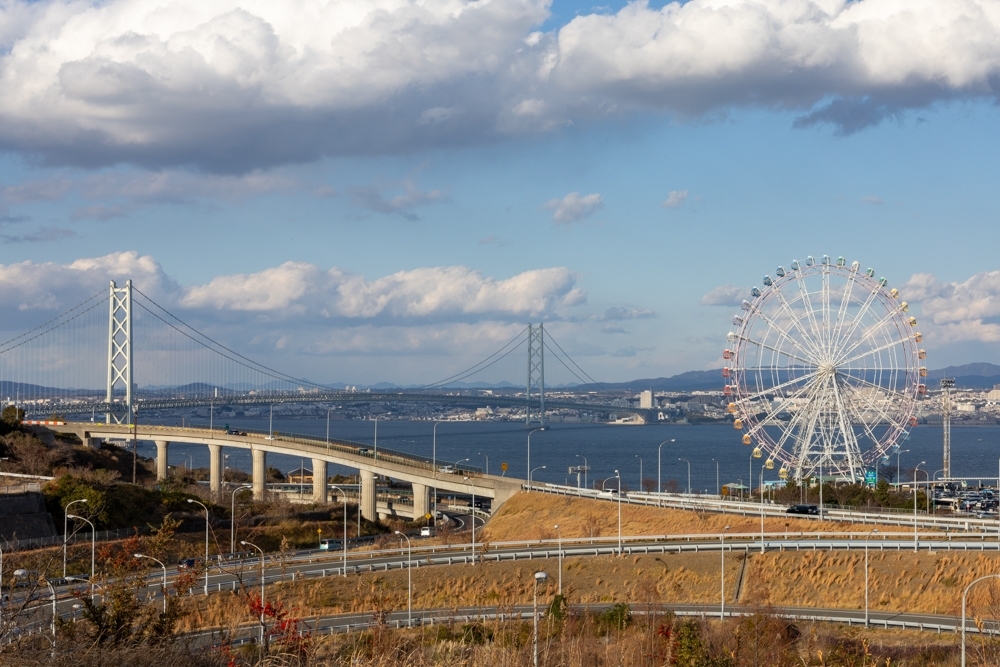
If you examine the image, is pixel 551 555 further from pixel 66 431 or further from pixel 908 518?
pixel 66 431

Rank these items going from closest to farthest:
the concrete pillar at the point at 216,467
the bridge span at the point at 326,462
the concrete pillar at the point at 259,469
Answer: the bridge span at the point at 326,462, the concrete pillar at the point at 259,469, the concrete pillar at the point at 216,467

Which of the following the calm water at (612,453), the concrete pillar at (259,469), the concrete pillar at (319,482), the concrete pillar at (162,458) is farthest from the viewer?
the calm water at (612,453)

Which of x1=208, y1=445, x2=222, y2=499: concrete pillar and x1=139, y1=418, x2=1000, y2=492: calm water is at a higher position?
x1=208, y1=445, x2=222, y2=499: concrete pillar

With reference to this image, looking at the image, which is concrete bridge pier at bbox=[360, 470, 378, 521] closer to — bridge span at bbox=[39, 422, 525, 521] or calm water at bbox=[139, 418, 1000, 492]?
bridge span at bbox=[39, 422, 525, 521]

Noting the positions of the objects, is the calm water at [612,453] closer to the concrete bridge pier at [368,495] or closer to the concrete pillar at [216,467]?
the concrete bridge pier at [368,495]

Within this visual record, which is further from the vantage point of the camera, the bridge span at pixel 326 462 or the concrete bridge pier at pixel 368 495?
the concrete bridge pier at pixel 368 495

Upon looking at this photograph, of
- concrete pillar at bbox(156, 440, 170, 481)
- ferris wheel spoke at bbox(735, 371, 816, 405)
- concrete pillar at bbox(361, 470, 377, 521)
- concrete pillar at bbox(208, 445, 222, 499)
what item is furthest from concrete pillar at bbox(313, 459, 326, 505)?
ferris wheel spoke at bbox(735, 371, 816, 405)

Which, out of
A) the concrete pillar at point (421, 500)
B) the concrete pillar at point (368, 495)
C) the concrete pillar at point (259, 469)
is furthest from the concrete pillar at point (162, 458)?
the concrete pillar at point (421, 500)

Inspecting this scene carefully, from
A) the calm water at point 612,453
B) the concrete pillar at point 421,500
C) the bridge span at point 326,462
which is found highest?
the bridge span at point 326,462

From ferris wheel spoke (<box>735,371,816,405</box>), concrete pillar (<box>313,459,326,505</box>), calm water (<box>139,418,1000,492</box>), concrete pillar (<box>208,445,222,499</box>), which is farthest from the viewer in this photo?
calm water (<box>139,418,1000,492</box>)
